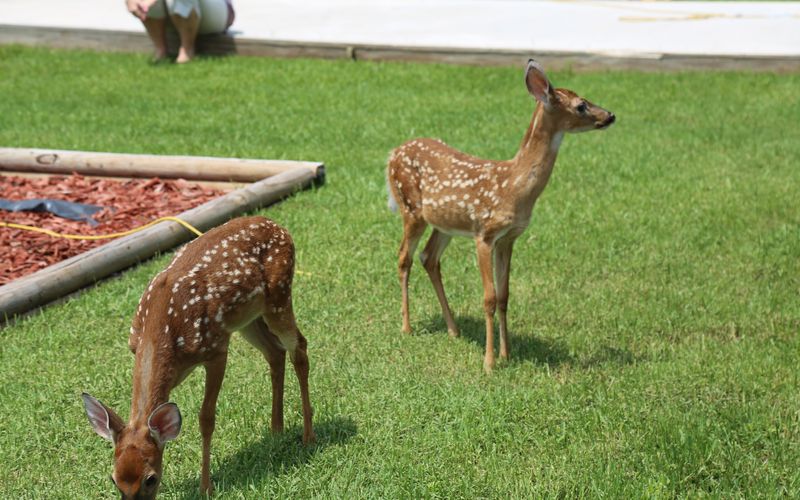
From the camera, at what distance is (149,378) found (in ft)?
18.2

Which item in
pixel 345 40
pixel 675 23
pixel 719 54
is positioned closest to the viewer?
pixel 719 54

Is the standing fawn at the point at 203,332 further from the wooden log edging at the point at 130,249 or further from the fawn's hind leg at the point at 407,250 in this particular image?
the wooden log edging at the point at 130,249

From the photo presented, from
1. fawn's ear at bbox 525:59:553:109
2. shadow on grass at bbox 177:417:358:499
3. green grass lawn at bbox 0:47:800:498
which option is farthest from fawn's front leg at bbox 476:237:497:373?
shadow on grass at bbox 177:417:358:499

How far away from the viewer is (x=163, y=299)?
5.83 metres

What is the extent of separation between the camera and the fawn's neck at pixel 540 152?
748 centimetres

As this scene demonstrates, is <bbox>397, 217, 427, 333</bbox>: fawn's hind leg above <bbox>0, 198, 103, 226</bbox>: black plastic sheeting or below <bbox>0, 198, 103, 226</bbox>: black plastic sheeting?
above

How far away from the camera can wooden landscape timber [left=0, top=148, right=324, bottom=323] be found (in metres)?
8.43

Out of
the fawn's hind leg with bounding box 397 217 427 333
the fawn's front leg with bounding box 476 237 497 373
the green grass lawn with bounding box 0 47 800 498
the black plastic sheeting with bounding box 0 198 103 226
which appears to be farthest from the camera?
the black plastic sheeting with bounding box 0 198 103 226

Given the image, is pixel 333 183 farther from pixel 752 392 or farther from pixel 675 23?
pixel 675 23

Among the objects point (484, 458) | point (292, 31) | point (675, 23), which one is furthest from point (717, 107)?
point (484, 458)

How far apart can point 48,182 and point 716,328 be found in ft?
22.6

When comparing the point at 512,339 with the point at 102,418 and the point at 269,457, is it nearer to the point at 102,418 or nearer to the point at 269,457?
the point at 269,457

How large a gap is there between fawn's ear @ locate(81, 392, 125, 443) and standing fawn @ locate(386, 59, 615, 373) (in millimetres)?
2907

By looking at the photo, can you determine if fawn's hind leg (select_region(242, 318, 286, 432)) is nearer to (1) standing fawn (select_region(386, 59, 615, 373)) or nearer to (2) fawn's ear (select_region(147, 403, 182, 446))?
(2) fawn's ear (select_region(147, 403, 182, 446))
